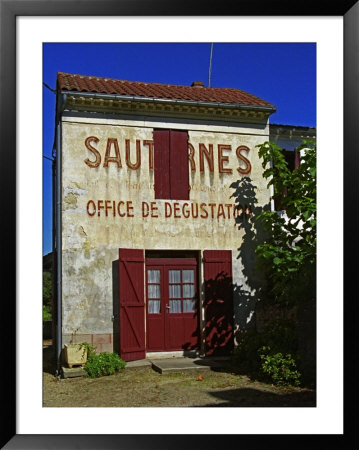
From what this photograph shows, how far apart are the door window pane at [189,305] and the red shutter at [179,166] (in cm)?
202

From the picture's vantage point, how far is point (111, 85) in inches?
392

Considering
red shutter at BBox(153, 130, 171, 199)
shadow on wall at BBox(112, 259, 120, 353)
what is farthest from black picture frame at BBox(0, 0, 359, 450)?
red shutter at BBox(153, 130, 171, 199)

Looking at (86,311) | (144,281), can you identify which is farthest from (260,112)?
(86,311)

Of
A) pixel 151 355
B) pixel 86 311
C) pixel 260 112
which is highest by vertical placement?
Answer: pixel 260 112

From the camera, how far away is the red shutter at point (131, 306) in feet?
30.0

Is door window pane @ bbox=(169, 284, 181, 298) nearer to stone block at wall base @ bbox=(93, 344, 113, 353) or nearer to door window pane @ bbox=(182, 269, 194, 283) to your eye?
door window pane @ bbox=(182, 269, 194, 283)

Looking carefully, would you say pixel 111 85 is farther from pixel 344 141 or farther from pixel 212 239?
pixel 344 141

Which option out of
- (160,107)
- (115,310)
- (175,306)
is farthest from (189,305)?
(160,107)

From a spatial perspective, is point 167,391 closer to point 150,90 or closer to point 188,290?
point 188,290

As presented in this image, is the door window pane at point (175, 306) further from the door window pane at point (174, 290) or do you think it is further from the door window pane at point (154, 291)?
the door window pane at point (154, 291)

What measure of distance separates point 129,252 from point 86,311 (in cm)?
131

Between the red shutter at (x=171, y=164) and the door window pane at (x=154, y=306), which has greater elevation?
the red shutter at (x=171, y=164)

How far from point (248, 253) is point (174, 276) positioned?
1.56 m
